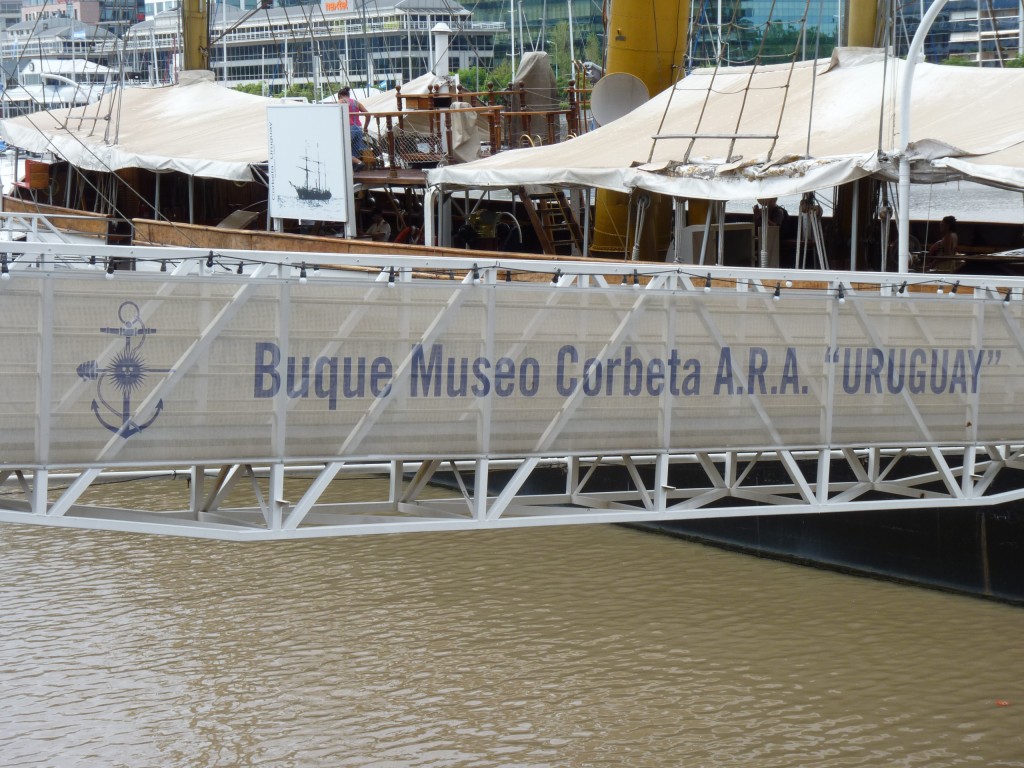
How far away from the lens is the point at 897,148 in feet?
51.8

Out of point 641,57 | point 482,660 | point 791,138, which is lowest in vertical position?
point 482,660

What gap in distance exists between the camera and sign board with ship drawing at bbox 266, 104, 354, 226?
744 inches

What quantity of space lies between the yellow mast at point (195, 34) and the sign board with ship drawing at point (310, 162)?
17.0 metres

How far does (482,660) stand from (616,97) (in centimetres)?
1329

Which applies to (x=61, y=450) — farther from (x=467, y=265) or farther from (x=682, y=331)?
(x=682, y=331)

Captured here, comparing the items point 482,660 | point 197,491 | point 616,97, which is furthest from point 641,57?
point 197,491

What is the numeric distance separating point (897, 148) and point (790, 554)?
489 cm

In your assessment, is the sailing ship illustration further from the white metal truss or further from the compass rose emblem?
the compass rose emblem

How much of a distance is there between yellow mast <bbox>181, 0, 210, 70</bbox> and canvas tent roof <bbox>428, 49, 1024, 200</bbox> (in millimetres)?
16714

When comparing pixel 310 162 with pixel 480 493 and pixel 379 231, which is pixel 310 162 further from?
pixel 480 493

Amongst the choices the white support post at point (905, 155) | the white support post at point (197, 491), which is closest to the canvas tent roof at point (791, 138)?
the white support post at point (905, 155)

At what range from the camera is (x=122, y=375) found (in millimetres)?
8789

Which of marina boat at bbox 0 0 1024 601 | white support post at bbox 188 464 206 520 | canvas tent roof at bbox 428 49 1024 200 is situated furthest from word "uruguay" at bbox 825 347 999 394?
white support post at bbox 188 464 206 520

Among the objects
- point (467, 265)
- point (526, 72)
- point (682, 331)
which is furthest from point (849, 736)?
point (526, 72)
